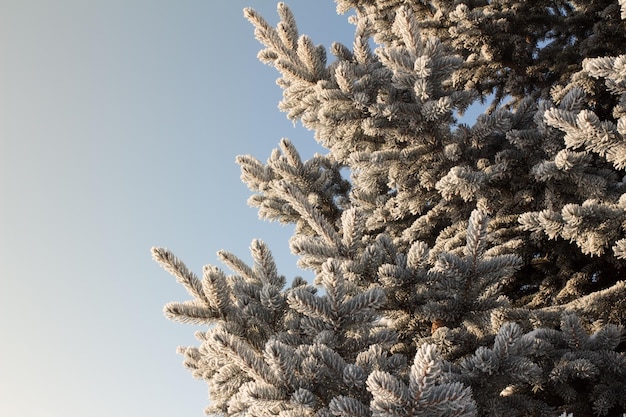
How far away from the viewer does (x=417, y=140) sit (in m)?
3.90

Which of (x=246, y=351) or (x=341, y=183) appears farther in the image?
(x=341, y=183)

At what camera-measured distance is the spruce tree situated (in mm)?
2166

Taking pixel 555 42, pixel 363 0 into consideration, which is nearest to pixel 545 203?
pixel 555 42

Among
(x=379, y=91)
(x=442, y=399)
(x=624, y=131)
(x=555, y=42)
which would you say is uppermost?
(x=555, y=42)

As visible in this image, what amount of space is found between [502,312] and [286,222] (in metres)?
2.52

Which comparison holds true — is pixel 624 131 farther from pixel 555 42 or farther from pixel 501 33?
pixel 555 42

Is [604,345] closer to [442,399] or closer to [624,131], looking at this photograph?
[624,131]

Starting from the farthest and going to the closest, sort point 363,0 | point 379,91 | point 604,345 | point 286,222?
1. point 363,0
2. point 286,222
3. point 379,91
4. point 604,345

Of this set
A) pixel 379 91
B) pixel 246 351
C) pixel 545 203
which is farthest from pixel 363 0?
pixel 246 351

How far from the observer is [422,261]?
108 inches

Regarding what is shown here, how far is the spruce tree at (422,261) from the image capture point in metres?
2.17

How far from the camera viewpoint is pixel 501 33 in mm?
5988

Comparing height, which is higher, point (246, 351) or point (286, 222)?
point (286, 222)

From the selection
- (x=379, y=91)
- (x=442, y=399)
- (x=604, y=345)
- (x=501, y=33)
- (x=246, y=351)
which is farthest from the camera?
(x=501, y=33)
